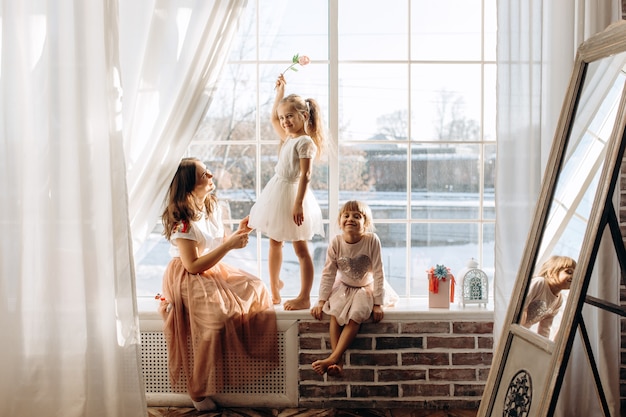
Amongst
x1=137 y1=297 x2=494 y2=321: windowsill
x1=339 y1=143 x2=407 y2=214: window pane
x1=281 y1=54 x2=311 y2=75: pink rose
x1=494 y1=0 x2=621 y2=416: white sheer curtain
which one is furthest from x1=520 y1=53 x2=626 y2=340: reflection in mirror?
x1=281 y1=54 x2=311 y2=75: pink rose

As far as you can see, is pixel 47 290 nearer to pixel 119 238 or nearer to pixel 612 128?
pixel 119 238

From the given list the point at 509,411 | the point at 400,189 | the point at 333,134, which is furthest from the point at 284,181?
the point at 509,411

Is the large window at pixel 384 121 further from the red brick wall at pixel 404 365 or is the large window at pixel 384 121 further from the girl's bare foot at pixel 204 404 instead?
the girl's bare foot at pixel 204 404

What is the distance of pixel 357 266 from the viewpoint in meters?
3.37

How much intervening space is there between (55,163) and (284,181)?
3.35 ft

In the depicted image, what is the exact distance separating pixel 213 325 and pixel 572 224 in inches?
63.5

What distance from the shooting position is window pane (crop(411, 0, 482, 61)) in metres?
3.60

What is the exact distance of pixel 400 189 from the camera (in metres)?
3.69

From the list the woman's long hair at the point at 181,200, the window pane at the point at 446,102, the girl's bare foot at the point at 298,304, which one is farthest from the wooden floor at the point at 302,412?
the window pane at the point at 446,102

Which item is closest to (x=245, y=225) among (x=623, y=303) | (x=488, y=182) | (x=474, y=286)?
(x=474, y=286)

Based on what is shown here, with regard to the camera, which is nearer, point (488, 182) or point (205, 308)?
point (205, 308)

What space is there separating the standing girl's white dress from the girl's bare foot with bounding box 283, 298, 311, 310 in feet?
0.95

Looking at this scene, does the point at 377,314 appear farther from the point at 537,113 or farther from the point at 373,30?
the point at 373,30

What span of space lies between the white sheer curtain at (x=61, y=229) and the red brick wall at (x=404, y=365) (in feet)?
2.80
